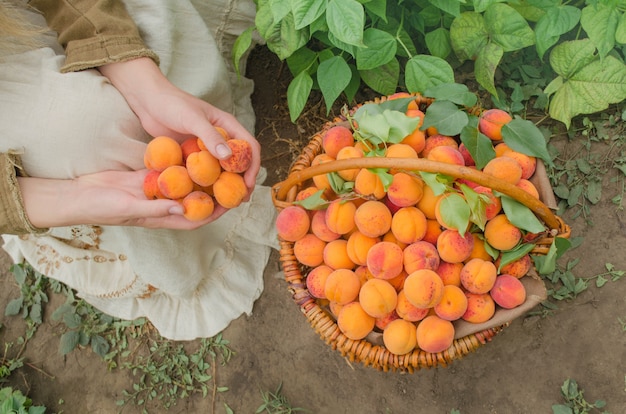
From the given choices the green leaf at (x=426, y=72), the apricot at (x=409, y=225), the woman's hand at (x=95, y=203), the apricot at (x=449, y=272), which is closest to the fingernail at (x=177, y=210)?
the woman's hand at (x=95, y=203)

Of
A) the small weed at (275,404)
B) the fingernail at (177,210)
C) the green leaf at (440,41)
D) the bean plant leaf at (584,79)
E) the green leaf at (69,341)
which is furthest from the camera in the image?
the green leaf at (69,341)

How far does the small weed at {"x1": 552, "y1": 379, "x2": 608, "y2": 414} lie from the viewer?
4.36 feet

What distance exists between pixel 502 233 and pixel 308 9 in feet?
2.03

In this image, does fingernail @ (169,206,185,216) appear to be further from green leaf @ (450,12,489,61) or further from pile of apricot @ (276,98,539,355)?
green leaf @ (450,12,489,61)

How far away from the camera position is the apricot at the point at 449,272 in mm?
1092

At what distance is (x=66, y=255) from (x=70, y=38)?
0.61 meters

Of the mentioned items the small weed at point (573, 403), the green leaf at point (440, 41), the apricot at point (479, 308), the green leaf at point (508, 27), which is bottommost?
the small weed at point (573, 403)

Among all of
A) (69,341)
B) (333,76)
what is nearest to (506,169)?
(333,76)

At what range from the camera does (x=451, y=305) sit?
1.05 m

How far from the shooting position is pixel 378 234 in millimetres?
1091

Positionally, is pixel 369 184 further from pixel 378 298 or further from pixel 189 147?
pixel 189 147

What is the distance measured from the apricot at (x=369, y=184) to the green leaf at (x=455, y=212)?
0.49 ft

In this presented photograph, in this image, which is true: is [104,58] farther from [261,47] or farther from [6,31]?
[261,47]

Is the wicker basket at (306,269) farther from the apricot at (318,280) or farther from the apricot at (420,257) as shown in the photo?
the apricot at (420,257)
